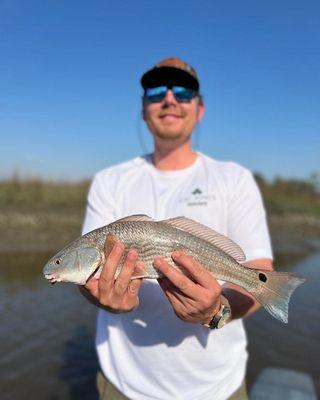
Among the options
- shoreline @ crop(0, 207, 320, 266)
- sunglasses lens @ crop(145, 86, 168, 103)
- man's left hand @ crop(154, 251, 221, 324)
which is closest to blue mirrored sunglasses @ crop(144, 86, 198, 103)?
sunglasses lens @ crop(145, 86, 168, 103)

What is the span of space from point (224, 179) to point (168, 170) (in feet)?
1.80

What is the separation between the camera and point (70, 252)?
3.09 metres

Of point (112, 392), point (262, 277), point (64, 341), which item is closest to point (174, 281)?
point (262, 277)

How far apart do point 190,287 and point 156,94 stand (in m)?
2.05

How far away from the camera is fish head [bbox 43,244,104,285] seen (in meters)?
2.97

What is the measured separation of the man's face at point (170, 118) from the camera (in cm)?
379

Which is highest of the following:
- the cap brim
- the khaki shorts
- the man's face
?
the cap brim

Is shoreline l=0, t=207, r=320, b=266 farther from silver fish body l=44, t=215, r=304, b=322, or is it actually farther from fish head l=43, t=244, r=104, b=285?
fish head l=43, t=244, r=104, b=285

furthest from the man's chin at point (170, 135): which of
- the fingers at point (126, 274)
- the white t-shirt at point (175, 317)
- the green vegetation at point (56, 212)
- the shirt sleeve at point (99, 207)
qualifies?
the green vegetation at point (56, 212)

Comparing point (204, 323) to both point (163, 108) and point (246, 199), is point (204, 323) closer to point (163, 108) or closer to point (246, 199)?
point (246, 199)

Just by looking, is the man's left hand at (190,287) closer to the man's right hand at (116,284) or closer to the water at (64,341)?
the man's right hand at (116,284)

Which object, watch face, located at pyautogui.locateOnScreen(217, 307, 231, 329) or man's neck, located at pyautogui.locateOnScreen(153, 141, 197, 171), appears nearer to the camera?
watch face, located at pyautogui.locateOnScreen(217, 307, 231, 329)

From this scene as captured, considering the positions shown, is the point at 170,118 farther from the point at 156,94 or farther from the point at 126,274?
the point at 126,274

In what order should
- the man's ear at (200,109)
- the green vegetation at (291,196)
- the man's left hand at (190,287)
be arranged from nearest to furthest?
the man's left hand at (190,287)
the man's ear at (200,109)
the green vegetation at (291,196)
